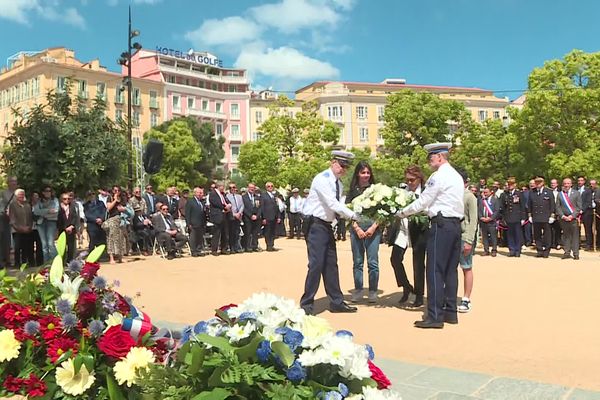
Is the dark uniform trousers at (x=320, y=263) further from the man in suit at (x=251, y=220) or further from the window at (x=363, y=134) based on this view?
the window at (x=363, y=134)

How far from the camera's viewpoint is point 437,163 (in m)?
6.90

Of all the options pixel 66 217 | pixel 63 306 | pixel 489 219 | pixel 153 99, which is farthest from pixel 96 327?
pixel 153 99

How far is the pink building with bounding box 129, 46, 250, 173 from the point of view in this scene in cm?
8062

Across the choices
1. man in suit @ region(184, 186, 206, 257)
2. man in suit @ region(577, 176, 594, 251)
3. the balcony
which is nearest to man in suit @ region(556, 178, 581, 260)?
man in suit @ region(577, 176, 594, 251)

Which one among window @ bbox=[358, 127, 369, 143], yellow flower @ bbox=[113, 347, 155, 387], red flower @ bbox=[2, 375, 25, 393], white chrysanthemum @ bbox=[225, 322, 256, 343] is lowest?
red flower @ bbox=[2, 375, 25, 393]

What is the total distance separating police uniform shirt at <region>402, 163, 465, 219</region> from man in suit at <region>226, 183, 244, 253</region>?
31.9ft

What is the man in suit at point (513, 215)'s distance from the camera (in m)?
15.2

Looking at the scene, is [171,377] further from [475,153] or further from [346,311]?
[475,153]

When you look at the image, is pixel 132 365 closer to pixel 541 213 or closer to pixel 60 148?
pixel 60 148

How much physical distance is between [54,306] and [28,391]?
535 mm

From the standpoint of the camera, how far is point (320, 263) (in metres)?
7.33

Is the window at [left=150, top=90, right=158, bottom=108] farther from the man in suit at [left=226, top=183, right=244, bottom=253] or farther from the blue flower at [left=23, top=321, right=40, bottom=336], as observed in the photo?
the blue flower at [left=23, top=321, right=40, bottom=336]

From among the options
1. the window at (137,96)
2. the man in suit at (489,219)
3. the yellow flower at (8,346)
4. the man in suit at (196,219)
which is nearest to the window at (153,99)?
the window at (137,96)

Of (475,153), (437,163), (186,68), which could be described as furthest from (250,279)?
(186,68)
